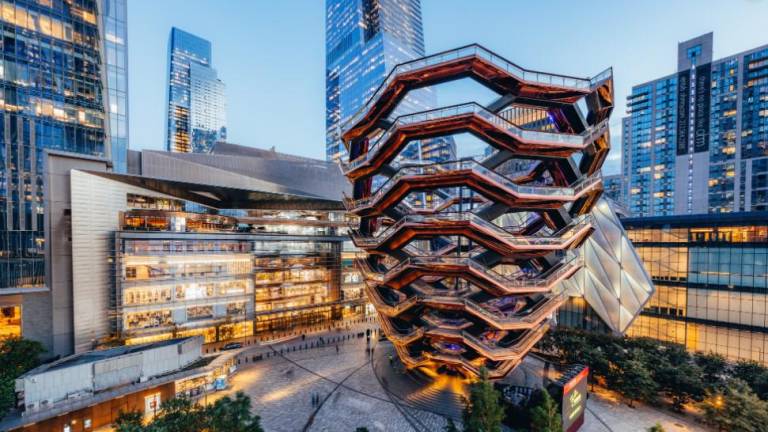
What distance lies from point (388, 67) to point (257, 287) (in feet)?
443

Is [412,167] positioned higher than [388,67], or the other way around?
[388,67]

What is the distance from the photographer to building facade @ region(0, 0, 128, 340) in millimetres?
30328

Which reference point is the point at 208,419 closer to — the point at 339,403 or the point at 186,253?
the point at 339,403

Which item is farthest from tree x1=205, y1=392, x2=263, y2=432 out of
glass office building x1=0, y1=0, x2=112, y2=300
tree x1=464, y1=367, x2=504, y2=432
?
glass office building x1=0, y1=0, x2=112, y2=300

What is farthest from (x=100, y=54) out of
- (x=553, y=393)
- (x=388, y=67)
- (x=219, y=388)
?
(x=388, y=67)

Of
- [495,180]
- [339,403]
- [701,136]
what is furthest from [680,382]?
[701,136]

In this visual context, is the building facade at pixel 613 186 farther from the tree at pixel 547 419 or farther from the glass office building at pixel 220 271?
the tree at pixel 547 419

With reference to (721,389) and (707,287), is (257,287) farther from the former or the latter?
(707,287)

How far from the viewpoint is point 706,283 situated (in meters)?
34.4

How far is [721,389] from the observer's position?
22.9 meters

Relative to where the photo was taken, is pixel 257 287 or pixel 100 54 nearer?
pixel 100 54

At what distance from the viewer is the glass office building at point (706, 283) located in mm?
31469

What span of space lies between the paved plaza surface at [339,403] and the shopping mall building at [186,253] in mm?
11446

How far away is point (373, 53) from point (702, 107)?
435 ft
